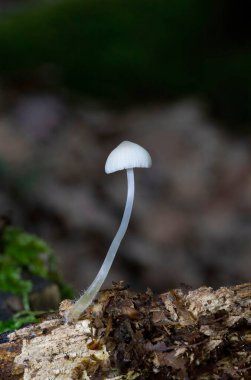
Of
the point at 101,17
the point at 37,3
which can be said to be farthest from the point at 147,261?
the point at 37,3

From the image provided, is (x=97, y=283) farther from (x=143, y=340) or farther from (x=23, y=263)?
(x=23, y=263)

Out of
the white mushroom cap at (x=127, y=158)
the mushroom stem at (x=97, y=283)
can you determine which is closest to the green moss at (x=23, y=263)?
the mushroom stem at (x=97, y=283)

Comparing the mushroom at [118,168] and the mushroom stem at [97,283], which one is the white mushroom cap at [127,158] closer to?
the mushroom at [118,168]

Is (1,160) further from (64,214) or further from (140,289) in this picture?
(140,289)

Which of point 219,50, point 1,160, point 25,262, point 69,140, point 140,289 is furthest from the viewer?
point 219,50

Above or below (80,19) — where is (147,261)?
below

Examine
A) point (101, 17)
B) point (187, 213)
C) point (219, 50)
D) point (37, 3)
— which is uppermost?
point (37, 3)
